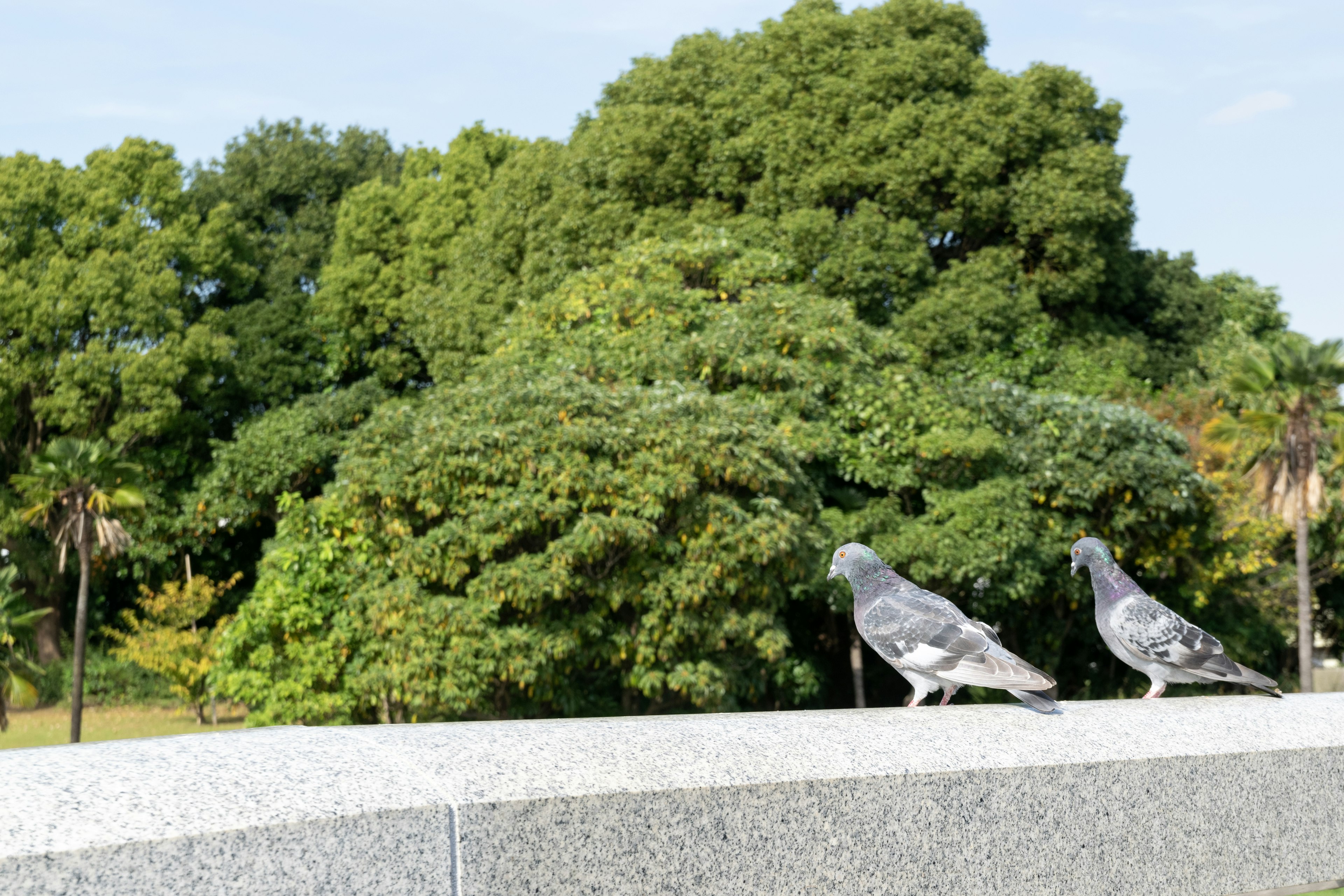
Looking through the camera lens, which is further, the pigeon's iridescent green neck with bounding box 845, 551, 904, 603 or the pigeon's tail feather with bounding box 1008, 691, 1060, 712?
the pigeon's iridescent green neck with bounding box 845, 551, 904, 603

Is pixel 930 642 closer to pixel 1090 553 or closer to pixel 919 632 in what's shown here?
pixel 919 632

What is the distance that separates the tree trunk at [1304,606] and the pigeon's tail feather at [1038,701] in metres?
17.1

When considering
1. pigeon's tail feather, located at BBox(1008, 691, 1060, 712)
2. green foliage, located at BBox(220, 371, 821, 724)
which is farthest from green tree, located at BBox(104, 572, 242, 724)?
pigeon's tail feather, located at BBox(1008, 691, 1060, 712)

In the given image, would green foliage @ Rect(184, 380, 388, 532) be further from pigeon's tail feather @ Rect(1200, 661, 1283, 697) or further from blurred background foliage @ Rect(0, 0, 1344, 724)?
pigeon's tail feather @ Rect(1200, 661, 1283, 697)

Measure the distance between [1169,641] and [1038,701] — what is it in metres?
0.71

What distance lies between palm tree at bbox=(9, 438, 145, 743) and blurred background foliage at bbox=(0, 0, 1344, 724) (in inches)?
132

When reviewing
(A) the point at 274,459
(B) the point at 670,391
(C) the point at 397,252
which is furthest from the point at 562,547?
(C) the point at 397,252

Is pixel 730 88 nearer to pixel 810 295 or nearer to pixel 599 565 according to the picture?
pixel 810 295

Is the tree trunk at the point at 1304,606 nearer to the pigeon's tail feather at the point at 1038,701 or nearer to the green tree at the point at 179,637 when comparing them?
the pigeon's tail feather at the point at 1038,701

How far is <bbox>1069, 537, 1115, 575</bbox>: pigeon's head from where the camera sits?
451 centimetres

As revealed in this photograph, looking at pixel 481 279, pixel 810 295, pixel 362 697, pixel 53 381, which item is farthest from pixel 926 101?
pixel 53 381

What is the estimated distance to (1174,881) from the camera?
3750mm

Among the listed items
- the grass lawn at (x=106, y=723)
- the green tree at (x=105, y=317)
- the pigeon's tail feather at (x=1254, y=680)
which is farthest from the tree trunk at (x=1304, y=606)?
the green tree at (x=105, y=317)

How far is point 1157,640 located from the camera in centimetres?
433
